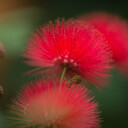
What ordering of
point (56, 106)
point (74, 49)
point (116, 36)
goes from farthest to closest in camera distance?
point (116, 36) → point (74, 49) → point (56, 106)

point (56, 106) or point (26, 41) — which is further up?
point (26, 41)

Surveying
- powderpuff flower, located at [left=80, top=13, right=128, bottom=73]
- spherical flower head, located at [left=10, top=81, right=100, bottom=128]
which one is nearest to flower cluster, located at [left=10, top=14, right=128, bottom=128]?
spherical flower head, located at [left=10, top=81, right=100, bottom=128]

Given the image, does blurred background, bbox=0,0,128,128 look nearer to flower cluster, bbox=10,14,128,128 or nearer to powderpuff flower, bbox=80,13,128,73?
powderpuff flower, bbox=80,13,128,73

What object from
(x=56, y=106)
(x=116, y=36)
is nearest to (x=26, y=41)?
(x=116, y=36)

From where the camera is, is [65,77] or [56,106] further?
[65,77]

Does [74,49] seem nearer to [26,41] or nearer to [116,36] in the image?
[116,36]

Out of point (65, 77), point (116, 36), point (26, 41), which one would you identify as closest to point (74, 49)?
point (65, 77)

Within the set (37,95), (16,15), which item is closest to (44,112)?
(37,95)

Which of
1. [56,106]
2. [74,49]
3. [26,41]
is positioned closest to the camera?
[56,106]
